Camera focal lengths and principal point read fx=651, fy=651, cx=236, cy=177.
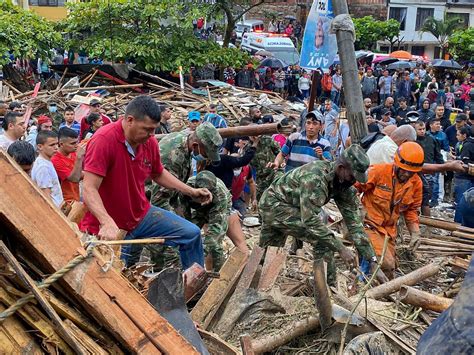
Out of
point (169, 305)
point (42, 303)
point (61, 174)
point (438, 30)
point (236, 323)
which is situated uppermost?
point (42, 303)

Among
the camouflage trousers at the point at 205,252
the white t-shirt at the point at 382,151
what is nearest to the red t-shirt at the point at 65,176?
the camouflage trousers at the point at 205,252

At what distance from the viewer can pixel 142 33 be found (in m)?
19.3

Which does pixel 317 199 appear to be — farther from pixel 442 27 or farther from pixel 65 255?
pixel 442 27

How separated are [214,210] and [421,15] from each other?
4423cm

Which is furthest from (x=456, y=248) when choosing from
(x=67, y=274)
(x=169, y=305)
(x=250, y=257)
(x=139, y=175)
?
(x=67, y=274)

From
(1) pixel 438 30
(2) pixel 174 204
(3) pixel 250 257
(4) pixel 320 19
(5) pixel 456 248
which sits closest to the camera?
(3) pixel 250 257

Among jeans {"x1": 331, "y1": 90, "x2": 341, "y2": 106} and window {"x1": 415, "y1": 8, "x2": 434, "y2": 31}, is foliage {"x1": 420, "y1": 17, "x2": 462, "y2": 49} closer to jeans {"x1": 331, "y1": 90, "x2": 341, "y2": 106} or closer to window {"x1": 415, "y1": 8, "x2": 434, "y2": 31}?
window {"x1": 415, "y1": 8, "x2": 434, "y2": 31}

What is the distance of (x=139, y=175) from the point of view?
520 centimetres

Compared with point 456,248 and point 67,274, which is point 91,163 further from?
point 456,248

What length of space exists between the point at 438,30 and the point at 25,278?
4310cm

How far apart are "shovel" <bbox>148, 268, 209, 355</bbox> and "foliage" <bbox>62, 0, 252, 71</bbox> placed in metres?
16.0

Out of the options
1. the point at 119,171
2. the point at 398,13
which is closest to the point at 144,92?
the point at 119,171

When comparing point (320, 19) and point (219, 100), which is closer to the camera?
point (320, 19)

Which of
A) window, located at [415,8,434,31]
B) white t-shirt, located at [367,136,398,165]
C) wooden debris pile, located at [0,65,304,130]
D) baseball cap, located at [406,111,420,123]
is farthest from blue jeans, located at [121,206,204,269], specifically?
window, located at [415,8,434,31]
